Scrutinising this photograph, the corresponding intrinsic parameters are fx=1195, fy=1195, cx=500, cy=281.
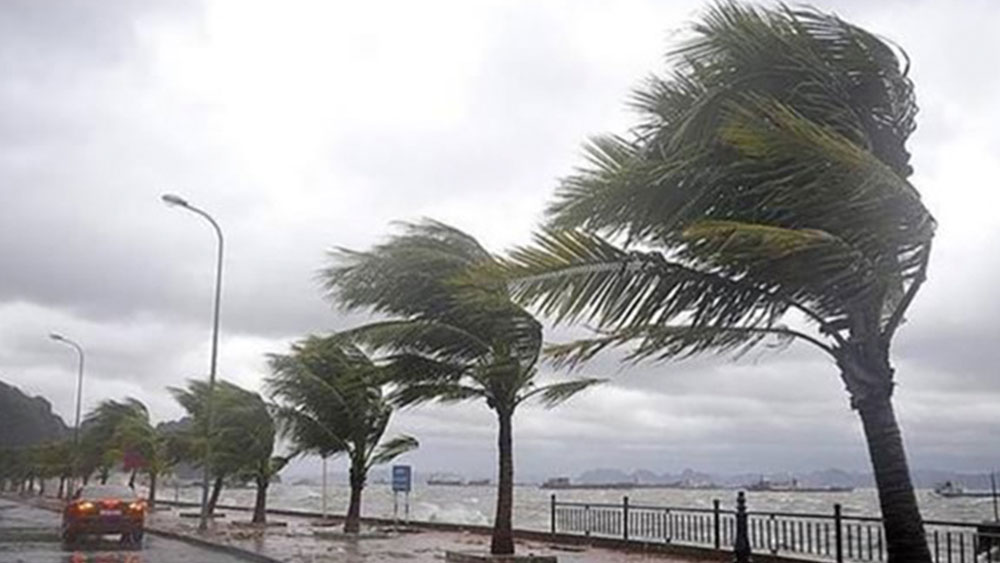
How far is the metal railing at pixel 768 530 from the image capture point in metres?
18.2

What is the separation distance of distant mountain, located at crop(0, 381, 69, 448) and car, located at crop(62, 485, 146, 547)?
432 ft

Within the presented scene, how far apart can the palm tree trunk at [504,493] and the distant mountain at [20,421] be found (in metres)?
145

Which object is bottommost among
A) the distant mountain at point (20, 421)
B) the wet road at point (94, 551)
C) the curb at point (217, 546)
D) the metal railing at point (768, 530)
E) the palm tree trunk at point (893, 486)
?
the wet road at point (94, 551)

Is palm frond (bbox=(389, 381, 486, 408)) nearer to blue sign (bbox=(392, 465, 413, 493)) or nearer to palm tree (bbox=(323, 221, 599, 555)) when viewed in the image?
palm tree (bbox=(323, 221, 599, 555))

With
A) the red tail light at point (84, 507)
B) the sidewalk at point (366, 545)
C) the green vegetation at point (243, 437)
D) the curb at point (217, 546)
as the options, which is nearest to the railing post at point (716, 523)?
the sidewalk at point (366, 545)

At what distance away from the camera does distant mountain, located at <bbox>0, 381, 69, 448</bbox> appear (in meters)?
156

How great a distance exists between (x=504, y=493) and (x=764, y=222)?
9753 millimetres

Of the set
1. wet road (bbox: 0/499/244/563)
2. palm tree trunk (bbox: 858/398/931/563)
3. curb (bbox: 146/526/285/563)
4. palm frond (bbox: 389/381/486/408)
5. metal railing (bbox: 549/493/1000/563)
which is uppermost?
palm frond (bbox: 389/381/486/408)

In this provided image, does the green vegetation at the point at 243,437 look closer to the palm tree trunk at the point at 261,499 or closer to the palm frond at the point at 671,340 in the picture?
the palm tree trunk at the point at 261,499

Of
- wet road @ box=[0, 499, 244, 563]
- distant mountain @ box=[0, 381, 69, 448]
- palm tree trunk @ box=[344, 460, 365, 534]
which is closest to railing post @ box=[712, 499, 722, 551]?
wet road @ box=[0, 499, 244, 563]

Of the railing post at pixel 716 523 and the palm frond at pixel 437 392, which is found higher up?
the palm frond at pixel 437 392

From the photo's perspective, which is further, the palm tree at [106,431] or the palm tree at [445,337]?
the palm tree at [106,431]

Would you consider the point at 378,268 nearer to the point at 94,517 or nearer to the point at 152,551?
the point at 152,551

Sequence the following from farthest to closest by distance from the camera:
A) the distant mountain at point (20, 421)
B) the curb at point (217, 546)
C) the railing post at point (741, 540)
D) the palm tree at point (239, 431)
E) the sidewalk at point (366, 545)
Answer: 1. the distant mountain at point (20, 421)
2. the palm tree at point (239, 431)
3. the curb at point (217, 546)
4. the sidewalk at point (366, 545)
5. the railing post at point (741, 540)
